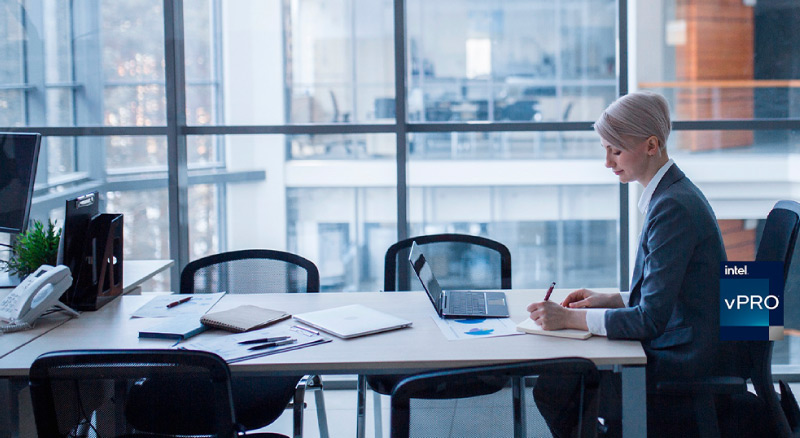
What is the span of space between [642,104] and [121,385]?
1614mm

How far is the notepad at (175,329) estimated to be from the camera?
2131 mm

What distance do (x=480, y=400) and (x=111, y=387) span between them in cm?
82

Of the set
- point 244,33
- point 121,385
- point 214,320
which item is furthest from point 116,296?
point 244,33

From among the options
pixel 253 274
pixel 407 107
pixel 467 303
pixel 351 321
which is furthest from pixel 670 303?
pixel 407 107

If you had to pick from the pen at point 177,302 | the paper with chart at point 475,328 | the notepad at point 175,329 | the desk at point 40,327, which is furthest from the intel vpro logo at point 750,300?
the desk at point 40,327

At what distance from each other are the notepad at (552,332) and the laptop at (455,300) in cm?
17

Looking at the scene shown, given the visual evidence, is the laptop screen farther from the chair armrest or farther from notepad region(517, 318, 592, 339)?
the chair armrest

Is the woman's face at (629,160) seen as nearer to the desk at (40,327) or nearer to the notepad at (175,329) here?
the notepad at (175,329)

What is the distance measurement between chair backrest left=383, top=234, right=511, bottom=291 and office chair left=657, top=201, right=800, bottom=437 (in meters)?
0.97

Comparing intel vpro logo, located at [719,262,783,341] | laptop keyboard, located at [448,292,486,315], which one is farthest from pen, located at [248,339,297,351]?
intel vpro logo, located at [719,262,783,341]

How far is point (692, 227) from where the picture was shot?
81.3 inches

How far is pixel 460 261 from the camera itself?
2.96 meters

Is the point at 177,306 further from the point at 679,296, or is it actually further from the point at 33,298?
the point at 679,296

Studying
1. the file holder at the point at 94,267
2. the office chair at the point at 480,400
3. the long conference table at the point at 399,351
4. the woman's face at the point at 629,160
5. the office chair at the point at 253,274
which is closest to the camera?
the office chair at the point at 480,400
